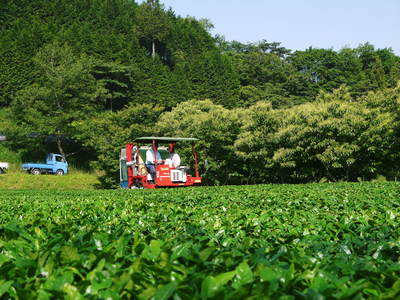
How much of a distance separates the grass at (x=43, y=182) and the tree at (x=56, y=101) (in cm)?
528

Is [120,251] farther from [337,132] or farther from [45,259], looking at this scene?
[337,132]

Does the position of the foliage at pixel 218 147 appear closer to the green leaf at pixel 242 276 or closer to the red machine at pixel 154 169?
the red machine at pixel 154 169

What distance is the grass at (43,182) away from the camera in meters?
34.7

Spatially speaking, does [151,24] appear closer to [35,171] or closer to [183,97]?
[183,97]

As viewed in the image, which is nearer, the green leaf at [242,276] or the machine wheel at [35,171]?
the green leaf at [242,276]

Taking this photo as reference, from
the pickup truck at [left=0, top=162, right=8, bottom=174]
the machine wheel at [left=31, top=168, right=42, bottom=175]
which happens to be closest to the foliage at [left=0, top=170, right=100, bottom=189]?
the pickup truck at [left=0, top=162, right=8, bottom=174]

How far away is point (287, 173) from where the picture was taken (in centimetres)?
2838

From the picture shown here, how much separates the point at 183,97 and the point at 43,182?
2803 centimetres

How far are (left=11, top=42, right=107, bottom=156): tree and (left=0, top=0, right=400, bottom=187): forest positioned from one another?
12 cm

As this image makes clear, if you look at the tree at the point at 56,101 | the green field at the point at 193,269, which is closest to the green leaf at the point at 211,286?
the green field at the point at 193,269

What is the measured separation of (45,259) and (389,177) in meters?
27.3

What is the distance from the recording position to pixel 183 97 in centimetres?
5997

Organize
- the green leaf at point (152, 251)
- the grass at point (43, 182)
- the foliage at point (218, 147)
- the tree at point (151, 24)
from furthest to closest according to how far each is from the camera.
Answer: the tree at point (151, 24) < the grass at point (43, 182) < the foliage at point (218, 147) < the green leaf at point (152, 251)

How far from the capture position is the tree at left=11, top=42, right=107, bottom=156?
40875mm
